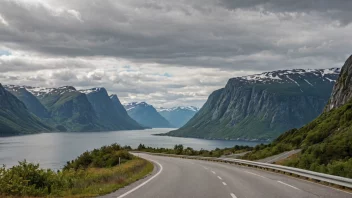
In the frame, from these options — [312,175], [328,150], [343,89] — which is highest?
[343,89]

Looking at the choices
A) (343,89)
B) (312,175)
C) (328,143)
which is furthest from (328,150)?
(343,89)

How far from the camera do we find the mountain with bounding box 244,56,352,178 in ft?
99.7

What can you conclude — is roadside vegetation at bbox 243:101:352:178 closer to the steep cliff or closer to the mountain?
the mountain

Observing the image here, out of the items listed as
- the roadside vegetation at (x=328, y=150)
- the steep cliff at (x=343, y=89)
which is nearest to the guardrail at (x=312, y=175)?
the roadside vegetation at (x=328, y=150)

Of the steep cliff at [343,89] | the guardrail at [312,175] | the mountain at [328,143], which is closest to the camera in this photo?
the guardrail at [312,175]

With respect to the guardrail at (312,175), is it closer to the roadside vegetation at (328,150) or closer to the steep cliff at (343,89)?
the roadside vegetation at (328,150)

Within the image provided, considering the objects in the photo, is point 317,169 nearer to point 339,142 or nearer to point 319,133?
point 339,142

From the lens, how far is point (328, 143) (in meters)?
41.2

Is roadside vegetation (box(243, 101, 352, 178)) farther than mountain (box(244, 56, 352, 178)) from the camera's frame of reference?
No

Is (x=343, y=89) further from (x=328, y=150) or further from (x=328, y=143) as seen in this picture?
(x=328, y=150)

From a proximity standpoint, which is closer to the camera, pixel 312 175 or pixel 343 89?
pixel 312 175

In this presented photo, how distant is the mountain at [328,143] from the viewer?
99.7ft

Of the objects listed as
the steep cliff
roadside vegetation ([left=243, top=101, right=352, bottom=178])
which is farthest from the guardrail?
the steep cliff

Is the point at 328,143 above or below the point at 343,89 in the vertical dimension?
below
